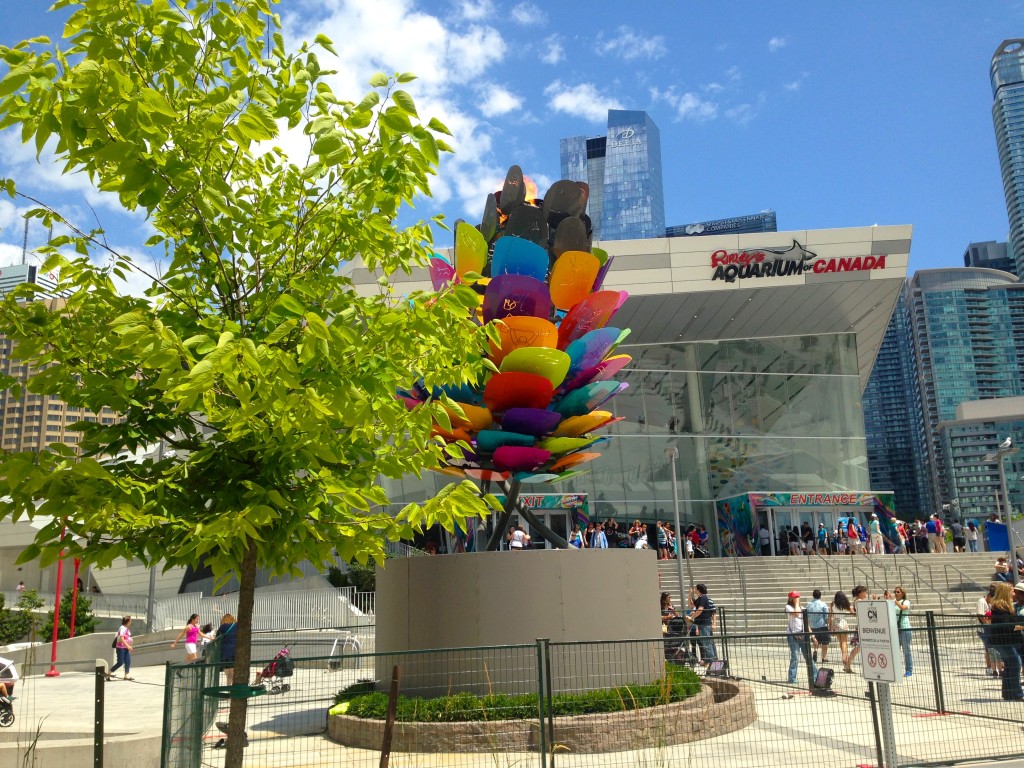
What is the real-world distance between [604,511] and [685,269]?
11.3 metres

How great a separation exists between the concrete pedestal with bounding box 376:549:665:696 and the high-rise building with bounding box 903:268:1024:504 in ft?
536

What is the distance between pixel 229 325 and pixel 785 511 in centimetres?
3686

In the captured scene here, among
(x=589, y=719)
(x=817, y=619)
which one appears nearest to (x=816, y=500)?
Answer: (x=817, y=619)

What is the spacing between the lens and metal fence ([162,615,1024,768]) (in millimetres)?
8375

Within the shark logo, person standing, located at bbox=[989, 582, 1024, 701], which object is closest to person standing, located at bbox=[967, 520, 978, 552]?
the shark logo

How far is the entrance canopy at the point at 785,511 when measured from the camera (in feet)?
124

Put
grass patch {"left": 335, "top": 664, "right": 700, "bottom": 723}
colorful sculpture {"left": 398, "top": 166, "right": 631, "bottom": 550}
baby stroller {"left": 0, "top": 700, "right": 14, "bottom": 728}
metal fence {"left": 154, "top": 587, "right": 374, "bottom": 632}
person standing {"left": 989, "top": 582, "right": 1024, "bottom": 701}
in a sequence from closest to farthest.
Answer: grass patch {"left": 335, "top": 664, "right": 700, "bottom": 723}
person standing {"left": 989, "top": 582, "right": 1024, "bottom": 701}
colorful sculpture {"left": 398, "top": 166, "right": 631, "bottom": 550}
baby stroller {"left": 0, "top": 700, "right": 14, "bottom": 728}
metal fence {"left": 154, "top": 587, "right": 374, "bottom": 632}

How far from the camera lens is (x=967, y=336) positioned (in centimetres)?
15888

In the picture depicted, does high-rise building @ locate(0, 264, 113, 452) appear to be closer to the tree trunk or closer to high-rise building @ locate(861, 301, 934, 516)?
the tree trunk

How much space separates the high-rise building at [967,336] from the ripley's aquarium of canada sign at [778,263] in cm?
13485

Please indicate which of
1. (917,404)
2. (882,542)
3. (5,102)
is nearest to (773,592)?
(882,542)

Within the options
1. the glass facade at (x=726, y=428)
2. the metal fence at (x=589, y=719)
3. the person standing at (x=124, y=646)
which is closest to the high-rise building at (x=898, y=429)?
the glass facade at (x=726, y=428)

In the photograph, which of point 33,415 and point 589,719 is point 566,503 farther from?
point 33,415

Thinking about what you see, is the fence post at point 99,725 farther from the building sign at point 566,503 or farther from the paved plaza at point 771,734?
the building sign at point 566,503
